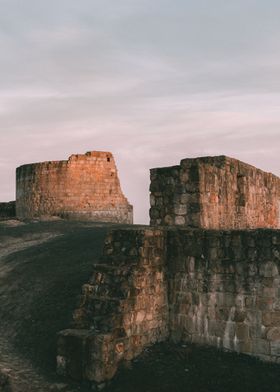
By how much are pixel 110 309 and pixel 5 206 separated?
80.7 ft

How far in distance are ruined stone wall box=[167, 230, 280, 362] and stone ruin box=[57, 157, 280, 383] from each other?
15 mm

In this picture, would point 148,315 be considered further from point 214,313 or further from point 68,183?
point 68,183

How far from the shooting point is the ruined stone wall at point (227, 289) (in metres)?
7.37

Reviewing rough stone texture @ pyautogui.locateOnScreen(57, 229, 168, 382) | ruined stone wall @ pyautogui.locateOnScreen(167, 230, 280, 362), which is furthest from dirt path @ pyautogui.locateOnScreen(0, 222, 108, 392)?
ruined stone wall @ pyautogui.locateOnScreen(167, 230, 280, 362)

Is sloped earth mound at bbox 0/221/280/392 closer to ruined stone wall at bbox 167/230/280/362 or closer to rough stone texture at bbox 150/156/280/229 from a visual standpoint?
ruined stone wall at bbox 167/230/280/362

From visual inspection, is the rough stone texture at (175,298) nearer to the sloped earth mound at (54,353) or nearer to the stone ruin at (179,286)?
the stone ruin at (179,286)

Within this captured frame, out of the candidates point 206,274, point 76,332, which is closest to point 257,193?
point 206,274

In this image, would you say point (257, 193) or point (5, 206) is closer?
point (257, 193)

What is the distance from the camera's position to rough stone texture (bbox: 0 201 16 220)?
29938 millimetres

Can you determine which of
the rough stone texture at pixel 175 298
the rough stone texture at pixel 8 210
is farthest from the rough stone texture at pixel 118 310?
the rough stone texture at pixel 8 210

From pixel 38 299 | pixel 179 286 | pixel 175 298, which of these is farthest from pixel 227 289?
pixel 38 299

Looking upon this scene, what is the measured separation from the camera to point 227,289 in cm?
771

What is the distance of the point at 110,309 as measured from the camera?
7281mm

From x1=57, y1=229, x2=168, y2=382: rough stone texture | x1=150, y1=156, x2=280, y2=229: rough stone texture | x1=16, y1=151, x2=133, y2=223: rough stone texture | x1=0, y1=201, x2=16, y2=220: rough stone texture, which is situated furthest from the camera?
x1=0, y1=201, x2=16, y2=220: rough stone texture
